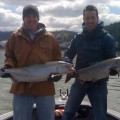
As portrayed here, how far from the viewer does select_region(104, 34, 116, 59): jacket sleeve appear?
23.6 ft

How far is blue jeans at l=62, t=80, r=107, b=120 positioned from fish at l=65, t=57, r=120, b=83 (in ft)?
0.44

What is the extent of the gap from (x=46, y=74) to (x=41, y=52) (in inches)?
14.8

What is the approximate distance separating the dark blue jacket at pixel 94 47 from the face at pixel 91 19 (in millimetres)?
104

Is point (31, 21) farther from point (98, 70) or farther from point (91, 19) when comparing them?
point (98, 70)

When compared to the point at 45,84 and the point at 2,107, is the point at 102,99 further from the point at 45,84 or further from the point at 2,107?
the point at 2,107

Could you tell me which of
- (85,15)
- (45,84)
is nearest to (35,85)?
(45,84)

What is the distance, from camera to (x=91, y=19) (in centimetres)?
720

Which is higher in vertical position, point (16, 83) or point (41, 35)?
point (41, 35)

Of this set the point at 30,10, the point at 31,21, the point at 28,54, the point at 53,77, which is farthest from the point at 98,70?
the point at 30,10

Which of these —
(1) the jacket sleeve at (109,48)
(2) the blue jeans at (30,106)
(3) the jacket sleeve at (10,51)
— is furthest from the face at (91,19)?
(2) the blue jeans at (30,106)

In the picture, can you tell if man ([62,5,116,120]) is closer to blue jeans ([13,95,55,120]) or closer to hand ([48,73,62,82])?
hand ([48,73,62,82])

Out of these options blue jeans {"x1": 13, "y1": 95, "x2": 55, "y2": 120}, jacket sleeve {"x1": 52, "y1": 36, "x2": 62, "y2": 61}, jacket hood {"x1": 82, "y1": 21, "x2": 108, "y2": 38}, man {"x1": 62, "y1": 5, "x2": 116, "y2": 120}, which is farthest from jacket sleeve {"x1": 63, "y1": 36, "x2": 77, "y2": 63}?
blue jeans {"x1": 13, "y1": 95, "x2": 55, "y2": 120}

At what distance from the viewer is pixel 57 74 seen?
658 cm

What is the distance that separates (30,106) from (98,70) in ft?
4.77
